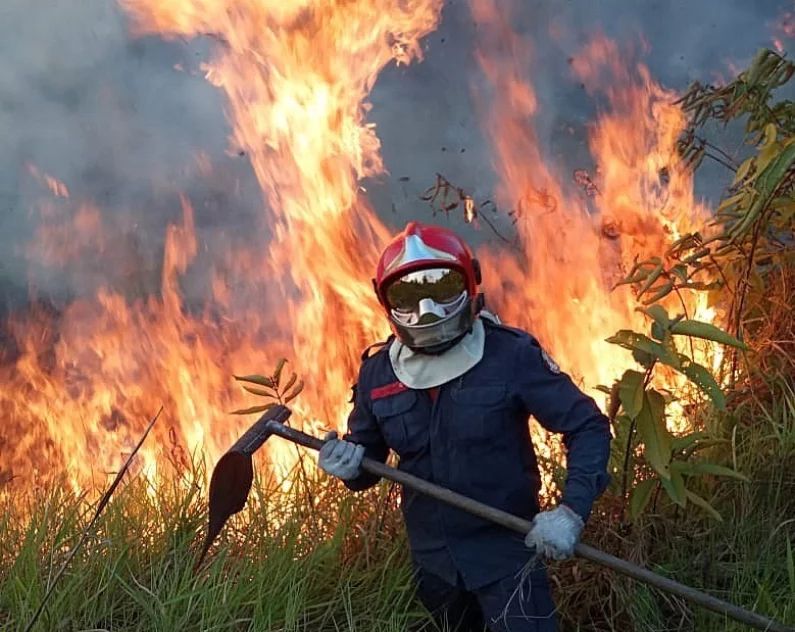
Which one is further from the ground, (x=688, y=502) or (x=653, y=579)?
(x=688, y=502)

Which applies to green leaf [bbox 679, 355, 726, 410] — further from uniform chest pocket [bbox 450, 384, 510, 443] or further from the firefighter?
uniform chest pocket [bbox 450, 384, 510, 443]

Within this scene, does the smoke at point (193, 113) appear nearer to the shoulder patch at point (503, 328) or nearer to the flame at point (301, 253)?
the flame at point (301, 253)

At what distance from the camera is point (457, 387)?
2.30 meters

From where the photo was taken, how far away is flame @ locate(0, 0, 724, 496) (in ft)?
12.8

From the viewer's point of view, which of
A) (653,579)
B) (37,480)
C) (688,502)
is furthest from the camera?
(37,480)

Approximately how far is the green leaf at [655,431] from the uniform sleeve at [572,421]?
20cm

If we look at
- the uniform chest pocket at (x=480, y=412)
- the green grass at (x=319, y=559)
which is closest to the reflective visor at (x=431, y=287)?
the uniform chest pocket at (x=480, y=412)

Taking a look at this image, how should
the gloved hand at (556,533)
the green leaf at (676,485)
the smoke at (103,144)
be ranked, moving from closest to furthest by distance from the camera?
the gloved hand at (556,533) → the green leaf at (676,485) → the smoke at (103,144)

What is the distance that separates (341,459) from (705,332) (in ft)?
3.59

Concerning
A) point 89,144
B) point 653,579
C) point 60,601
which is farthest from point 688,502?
point 89,144

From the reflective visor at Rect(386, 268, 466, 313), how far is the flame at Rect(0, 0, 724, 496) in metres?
1.60

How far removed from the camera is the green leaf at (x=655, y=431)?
2.33m

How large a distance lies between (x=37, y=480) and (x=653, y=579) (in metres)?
2.93

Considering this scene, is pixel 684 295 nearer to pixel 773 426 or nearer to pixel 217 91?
pixel 773 426
